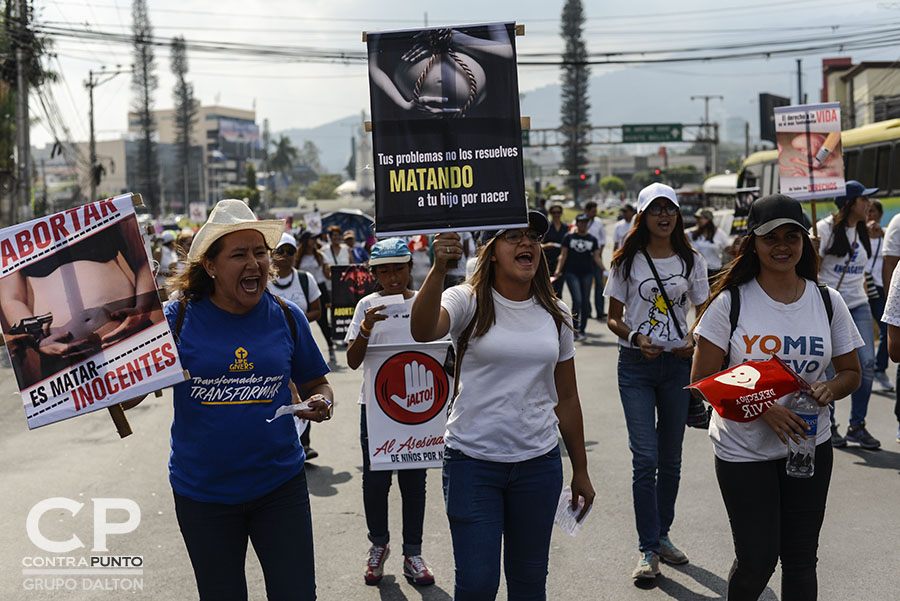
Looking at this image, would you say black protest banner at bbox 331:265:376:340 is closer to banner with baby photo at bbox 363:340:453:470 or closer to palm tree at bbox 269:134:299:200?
banner with baby photo at bbox 363:340:453:470

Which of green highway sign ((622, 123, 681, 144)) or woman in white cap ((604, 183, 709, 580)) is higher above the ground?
green highway sign ((622, 123, 681, 144))

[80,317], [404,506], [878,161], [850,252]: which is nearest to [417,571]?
[404,506]

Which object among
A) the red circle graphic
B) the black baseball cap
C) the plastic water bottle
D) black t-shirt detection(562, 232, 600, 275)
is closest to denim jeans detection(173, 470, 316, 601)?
the plastic water bottle

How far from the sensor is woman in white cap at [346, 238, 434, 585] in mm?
5492

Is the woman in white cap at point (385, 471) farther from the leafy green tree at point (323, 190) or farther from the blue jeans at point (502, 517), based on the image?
the leafy green tree at point (323, 190)

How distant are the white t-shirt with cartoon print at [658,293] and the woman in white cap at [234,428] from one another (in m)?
2.37

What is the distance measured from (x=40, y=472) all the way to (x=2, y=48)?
20285 mm

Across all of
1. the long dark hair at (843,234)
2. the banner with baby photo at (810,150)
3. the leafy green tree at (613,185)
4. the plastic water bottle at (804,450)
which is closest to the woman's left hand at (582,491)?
the plastic water bottle at (804,450)

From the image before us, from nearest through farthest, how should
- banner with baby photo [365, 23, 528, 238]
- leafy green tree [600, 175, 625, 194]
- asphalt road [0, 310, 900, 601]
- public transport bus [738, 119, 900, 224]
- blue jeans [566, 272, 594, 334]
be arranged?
banner with baby photo [365, 23, 528, 238], asphalt road [0, 310, 900, 601], blue jeans [566, 272, 594, 334], public transport bus [738, 119, 900, 224], leafy green tree [600, 175, 625, 194]

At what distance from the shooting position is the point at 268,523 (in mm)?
3654

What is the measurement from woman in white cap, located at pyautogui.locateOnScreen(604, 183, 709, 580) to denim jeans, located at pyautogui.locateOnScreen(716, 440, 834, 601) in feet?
4.27

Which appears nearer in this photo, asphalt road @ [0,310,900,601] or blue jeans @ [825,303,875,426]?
asphalt road @ [0,310,900,601]

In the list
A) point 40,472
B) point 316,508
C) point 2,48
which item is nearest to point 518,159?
point 316,508

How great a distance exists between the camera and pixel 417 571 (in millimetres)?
5449
